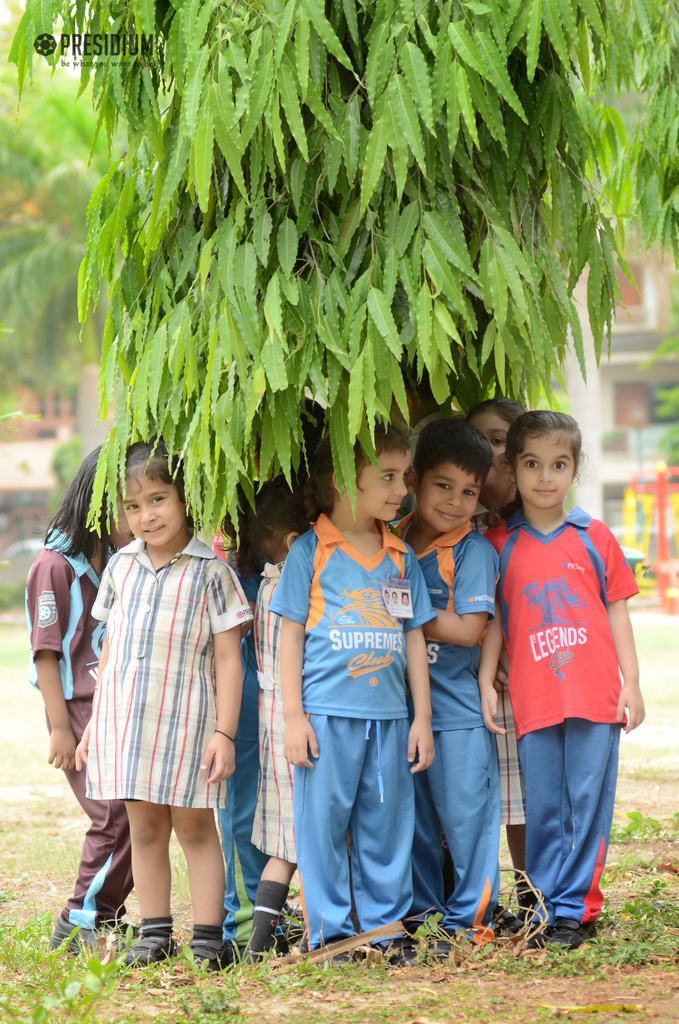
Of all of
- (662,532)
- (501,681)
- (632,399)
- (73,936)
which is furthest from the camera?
(632,399)

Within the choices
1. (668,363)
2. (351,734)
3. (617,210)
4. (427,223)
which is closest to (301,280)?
(427,223)

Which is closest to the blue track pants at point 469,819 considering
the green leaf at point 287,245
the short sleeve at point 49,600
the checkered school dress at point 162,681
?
the checkered school dress at point 162,681

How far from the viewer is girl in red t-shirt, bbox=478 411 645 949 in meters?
3.11

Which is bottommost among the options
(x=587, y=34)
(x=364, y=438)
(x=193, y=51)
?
A: (x=364, y=438)

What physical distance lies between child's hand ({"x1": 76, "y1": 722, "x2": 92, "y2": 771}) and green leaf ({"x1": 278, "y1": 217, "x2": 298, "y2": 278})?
1457 millimetres

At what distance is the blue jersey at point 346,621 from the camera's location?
9.69 ft

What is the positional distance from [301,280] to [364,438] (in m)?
0.44

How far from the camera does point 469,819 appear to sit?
3.09 meters

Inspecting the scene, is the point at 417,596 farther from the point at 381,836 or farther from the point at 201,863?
the point at 201,863

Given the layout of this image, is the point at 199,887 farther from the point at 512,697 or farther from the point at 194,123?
the point at 194,123

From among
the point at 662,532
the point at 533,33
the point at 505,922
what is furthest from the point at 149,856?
the point at 662,532

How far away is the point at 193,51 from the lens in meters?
2.62

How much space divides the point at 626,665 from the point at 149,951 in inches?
62.6

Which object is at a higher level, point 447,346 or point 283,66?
point 283,66
